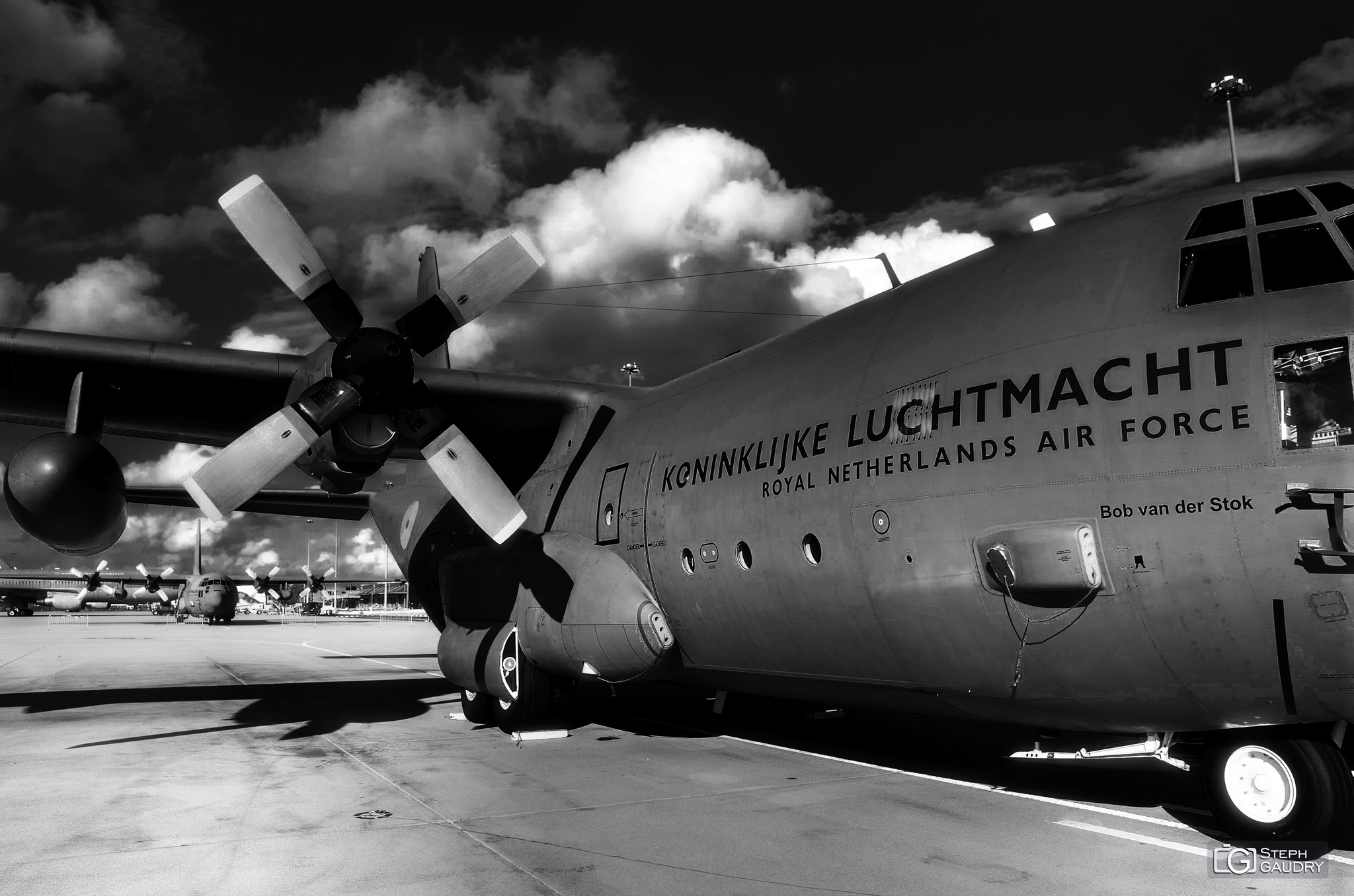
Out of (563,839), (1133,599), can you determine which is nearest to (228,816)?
(563,839)

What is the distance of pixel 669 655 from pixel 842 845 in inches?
149

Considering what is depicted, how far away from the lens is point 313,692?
17.2 m

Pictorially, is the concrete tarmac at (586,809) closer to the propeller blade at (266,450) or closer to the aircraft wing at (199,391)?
the propeller blade at (266,450)

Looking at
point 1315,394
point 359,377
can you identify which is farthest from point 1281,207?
point 359,377

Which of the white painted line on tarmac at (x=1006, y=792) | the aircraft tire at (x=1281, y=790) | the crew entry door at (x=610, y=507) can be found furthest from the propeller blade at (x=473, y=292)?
the aircraft tire at (x=1281, y=790)

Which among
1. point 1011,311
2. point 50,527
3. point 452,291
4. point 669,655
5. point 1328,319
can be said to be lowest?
point 669,655

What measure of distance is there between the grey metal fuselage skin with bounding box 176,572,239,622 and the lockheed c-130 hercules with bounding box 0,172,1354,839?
54.4 metres

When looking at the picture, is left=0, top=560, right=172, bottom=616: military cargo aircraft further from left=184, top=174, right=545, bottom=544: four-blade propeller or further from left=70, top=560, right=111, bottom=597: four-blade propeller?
left=184, top=174, right=545, bottom=544: four-blade propeller

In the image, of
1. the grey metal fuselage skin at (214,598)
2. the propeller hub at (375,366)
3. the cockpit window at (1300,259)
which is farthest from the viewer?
the grey metal fuselage skin at (214,598)

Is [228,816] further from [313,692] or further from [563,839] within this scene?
[313,692]

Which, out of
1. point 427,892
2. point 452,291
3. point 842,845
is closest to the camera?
point 427,892

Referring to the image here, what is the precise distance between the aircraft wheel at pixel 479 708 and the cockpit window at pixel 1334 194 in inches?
418

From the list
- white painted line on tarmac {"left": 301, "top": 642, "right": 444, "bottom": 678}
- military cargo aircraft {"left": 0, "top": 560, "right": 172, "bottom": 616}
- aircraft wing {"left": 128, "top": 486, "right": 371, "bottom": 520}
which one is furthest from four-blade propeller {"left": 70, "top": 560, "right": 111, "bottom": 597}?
aircraft wing {"left": 128, "top": 486, "right": 371, "bottom": 520}

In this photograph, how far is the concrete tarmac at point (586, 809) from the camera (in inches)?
220
